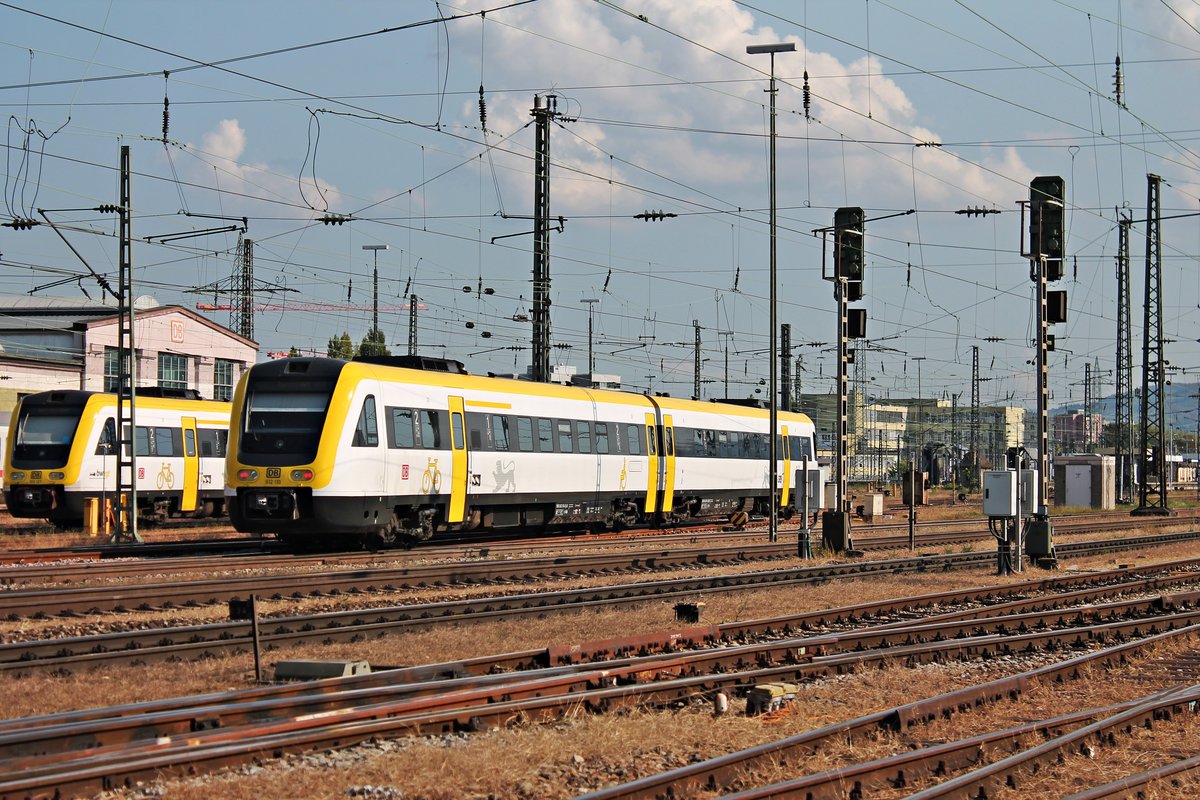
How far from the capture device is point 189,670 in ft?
39.5

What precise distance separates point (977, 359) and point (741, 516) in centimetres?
5413

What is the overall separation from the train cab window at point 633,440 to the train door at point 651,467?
43cm

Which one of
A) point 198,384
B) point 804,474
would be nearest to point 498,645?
point 804,474

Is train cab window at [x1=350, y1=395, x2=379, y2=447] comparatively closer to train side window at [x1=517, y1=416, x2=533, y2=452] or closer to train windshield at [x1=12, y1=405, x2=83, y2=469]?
train side window at [x1=517, y1=416, x2=533, y2=452]

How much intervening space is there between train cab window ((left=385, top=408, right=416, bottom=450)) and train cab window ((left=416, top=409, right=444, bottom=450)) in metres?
0.23

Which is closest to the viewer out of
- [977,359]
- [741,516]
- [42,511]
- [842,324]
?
[842,324]

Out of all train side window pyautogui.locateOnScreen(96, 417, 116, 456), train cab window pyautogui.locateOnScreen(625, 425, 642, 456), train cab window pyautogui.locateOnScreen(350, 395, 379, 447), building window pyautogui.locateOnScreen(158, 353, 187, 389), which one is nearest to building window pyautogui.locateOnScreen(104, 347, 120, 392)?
building window pyautogui.locateOnScreen(158, 353, 187, 389)

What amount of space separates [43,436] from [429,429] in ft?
34.7

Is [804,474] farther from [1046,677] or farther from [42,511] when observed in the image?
[42,511]

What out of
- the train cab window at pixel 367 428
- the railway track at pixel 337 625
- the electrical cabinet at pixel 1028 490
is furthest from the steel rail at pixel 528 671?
the train cab window at pixel 367 428

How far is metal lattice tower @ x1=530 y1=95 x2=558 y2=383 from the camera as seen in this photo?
3319 centimetres

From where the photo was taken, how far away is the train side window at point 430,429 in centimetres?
2541

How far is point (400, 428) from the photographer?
81.2 feet

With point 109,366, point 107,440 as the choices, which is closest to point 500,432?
point 107,440
